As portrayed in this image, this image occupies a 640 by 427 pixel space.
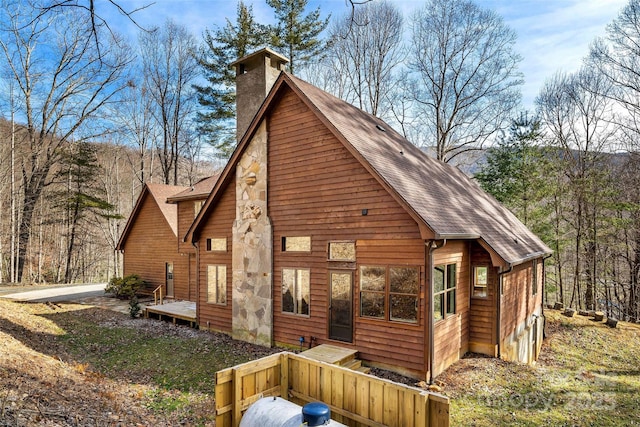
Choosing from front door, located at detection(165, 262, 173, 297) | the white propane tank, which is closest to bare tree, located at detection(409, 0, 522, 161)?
front door, located at detection(165, 262, 173, 297)

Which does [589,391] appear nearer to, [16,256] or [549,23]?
[549,23]

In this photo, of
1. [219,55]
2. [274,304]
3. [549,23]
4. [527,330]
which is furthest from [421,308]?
[219,55]

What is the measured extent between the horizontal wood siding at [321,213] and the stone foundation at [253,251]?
0.24 meters

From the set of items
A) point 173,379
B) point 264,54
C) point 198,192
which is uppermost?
point 264,54

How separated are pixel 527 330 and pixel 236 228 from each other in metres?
10.6

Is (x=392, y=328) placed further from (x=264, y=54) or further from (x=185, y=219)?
(x=185, y=219)

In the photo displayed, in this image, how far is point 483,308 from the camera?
988 centimetres

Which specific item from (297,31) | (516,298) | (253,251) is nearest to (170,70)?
(297,31)

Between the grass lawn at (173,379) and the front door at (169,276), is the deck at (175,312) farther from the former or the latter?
the front door at (169,276)

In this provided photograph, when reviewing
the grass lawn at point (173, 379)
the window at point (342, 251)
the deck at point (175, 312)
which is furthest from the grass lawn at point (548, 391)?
the deck at point (175, 312)

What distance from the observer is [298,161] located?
33.4 feet

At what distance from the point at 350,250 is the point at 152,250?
14.2 metres

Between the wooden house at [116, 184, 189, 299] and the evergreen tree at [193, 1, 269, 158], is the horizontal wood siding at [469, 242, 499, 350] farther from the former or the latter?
the evergreen tree at [193, 1, 269, 158]

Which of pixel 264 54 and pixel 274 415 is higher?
pixel 264 54
